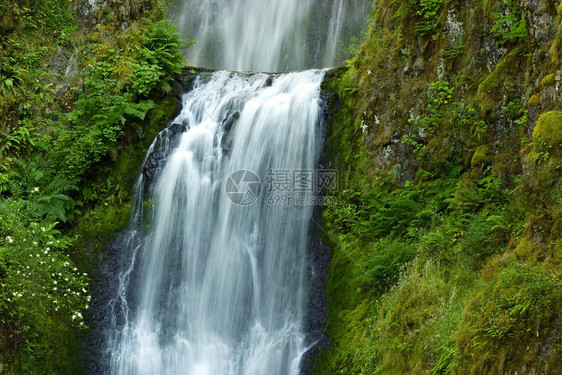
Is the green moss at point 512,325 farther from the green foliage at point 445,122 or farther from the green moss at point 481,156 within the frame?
the green foliage at point 445,122

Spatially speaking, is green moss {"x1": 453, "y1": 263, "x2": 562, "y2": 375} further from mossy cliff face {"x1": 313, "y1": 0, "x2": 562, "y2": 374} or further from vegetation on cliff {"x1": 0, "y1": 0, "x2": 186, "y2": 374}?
vegetation on cliff {"x1": 0, "y1": 0, "x2": 186, "y2": 374}

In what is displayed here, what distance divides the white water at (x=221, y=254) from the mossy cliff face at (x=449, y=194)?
77 cm

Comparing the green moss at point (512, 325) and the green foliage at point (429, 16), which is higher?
the green foliage at point (429, 16)

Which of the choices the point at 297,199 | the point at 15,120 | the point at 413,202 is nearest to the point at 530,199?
the point at 413,202

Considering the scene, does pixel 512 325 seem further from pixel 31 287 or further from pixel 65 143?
pixel 65 143

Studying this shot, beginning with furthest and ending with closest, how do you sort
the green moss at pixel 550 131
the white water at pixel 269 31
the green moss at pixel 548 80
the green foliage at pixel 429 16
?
the white water at pixel 269 31, the green foliage at pixel 429 16, the green moss at pixel 548 80, the green moss at pixel 550 131

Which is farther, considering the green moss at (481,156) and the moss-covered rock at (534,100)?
the green moss at (481,156)

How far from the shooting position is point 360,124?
10.1 m

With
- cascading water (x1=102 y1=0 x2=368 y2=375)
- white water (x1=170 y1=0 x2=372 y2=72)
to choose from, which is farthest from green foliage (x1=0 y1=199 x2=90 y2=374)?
white water (x1=170 y1=0 x2=372 y2=72)

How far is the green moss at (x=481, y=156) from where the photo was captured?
7.67 meters

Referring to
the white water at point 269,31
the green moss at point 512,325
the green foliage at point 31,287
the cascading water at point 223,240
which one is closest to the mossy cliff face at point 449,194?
the green moss at point 512,325

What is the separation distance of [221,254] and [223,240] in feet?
0.99

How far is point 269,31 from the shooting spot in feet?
70.3

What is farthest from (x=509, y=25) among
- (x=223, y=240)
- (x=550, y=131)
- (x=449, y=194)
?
(x=223, y=240)
